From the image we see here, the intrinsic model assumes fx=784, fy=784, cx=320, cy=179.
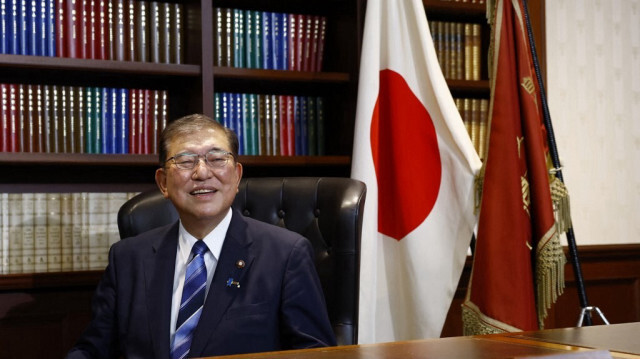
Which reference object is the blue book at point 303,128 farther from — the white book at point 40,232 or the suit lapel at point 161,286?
the suit lapel at point 161,286

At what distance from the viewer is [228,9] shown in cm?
311

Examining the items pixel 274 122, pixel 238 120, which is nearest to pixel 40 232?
pixel 238 120

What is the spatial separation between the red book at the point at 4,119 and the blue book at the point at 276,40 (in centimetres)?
101

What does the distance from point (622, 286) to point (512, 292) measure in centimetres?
133

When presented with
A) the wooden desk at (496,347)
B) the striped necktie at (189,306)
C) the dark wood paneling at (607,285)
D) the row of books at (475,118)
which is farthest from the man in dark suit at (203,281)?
the dark wood paneling at (607,285)

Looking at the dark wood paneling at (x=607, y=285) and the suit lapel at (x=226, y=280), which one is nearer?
the suit lapel at (x=226, y=280)

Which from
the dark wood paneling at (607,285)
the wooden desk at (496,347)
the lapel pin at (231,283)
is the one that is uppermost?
the lapel pin at (231,283)

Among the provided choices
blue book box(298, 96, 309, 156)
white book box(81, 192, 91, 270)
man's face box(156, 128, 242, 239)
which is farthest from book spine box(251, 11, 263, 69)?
man's face box(156, 128, 242, 239)

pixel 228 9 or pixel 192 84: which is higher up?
pixel 228 9

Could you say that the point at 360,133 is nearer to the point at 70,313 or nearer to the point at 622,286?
the point at 70,313

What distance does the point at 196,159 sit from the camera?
6.51ft

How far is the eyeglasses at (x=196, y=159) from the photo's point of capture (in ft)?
6.50

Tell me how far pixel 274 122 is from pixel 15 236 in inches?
42.1

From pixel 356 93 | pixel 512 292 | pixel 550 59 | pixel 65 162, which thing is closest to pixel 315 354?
pixel 512 292
